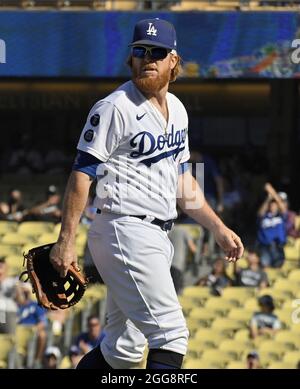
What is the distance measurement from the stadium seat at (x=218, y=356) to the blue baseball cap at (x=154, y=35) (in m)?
5.78

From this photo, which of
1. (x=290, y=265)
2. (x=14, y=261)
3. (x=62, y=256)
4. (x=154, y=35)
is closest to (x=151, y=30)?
(x=154, y=35)

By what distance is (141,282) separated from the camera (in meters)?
5.18

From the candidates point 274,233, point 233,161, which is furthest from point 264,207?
point 233,161

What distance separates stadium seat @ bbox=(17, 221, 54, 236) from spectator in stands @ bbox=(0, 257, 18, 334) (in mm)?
1560

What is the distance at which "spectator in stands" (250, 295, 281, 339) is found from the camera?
1120 cm

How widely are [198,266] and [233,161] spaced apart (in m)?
3.55

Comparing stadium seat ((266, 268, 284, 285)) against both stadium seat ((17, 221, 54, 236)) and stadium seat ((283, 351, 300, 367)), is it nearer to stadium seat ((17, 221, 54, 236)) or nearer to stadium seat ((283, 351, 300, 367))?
stadium seat ((283, 351, 300, 367))

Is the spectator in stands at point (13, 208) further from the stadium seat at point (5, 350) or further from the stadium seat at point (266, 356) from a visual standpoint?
the stadium seat at point (266, 356)

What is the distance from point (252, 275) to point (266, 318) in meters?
0.86

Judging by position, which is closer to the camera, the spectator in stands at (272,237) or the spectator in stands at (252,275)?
the spectator in stands at (252,275)

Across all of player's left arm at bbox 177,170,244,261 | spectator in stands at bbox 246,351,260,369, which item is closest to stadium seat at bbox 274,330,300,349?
spectator in stands at bbox 246,351,260,369

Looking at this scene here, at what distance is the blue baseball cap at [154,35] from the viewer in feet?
17.0

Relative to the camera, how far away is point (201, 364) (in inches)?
412

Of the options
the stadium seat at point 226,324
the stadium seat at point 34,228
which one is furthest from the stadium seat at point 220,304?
the stadium seat at point 34,228
